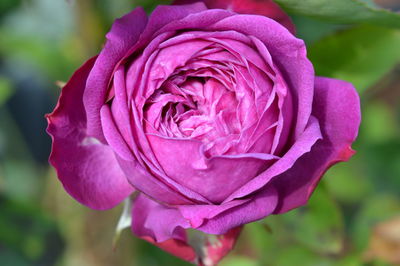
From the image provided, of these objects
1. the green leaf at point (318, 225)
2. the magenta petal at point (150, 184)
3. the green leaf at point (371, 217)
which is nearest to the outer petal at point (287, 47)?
the magenta petal at point (150, 184)

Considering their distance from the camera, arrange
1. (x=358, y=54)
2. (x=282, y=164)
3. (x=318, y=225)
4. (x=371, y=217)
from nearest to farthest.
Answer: (x=282, y=164) < (x=358, y=54) < (x=318, y=225) < (x=371, y=217)

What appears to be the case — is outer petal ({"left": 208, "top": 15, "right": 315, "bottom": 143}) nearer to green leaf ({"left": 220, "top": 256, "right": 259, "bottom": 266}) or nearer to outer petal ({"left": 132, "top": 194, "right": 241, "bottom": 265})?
outer petal ({"left": 132, "top": 194, "right": 241, "bottom": 265})

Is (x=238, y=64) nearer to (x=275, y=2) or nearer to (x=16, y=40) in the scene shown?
(x=275, y=2)

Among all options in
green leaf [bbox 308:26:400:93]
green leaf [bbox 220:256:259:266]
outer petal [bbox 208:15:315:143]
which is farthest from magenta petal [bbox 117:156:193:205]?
green leaf [bbox 220:256:259:266]

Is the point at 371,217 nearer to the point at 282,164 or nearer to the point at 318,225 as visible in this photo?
the point at 318,225

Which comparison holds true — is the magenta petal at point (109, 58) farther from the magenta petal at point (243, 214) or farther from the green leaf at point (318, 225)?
the green leaf at point (318, 225)

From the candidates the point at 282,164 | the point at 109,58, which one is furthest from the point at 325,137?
the point at 109,58

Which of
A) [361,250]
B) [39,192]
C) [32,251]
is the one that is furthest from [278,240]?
[39,192]
